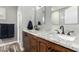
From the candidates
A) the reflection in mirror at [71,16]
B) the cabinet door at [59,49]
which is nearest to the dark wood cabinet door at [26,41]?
the cabinet door at [59,49]

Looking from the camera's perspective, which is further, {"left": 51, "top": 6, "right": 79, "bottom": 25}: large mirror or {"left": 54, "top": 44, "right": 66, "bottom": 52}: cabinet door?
{"left": 51, "top": 6, "right": 79, "bottom": 25}: large mirror

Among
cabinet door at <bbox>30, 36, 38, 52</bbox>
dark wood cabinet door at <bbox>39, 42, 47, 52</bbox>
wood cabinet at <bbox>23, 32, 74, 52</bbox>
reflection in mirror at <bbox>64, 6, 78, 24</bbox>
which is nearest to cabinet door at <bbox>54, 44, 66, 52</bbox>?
wood cabinet at <bbox>23, 32, 74, 52</bbox>

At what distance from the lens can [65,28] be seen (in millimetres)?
1111

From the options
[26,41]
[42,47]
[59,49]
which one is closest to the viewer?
[59,49]

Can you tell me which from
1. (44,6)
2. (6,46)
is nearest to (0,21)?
(6,46)

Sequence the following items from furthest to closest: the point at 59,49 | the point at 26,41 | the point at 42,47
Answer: the point at 26,41 < the point at 42,47 < the point at 59,49

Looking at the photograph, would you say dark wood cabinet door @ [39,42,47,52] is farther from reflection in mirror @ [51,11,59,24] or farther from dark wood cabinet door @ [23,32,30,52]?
reflection in mirror @ [51,11,59,24]

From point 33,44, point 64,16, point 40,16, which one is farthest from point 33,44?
point 64,16

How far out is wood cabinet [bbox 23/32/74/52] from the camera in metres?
0.91

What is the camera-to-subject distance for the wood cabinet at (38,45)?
2.99 ft

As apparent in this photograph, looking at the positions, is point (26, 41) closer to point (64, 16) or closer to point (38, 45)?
point (38, 45)

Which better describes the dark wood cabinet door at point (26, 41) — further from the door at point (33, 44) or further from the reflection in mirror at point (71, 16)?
the reflection in mirror at point (71, 16)

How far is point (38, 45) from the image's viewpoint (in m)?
1.05
